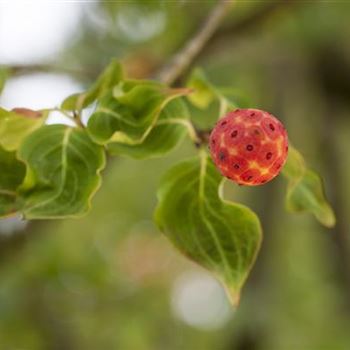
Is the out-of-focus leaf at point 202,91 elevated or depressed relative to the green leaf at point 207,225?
elevated

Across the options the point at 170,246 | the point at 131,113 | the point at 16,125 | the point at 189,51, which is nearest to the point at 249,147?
the point at 131,113

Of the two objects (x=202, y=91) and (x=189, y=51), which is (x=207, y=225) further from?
(x=189, y=51)

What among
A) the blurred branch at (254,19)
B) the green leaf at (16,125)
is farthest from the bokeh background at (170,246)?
the green leaf at (16,125)

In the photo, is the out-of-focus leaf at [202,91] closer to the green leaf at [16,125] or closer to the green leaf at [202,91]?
the green leaf at [202,91]

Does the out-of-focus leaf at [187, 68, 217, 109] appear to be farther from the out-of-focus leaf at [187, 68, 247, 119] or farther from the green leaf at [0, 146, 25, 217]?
the green leaf at [0, 146, 25, 217]

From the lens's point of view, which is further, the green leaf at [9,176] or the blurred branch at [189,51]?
the blurred branch at [189,51]

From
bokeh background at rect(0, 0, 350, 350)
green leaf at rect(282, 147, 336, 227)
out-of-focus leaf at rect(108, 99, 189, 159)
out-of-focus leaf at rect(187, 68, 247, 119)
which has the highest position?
out-of-focus leaf at rect(108, 99, 189, 159)

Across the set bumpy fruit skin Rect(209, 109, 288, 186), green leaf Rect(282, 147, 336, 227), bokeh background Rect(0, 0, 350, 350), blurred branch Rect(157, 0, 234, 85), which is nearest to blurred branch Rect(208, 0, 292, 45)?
bokeh background Rect(0, 0, 350, 350)
